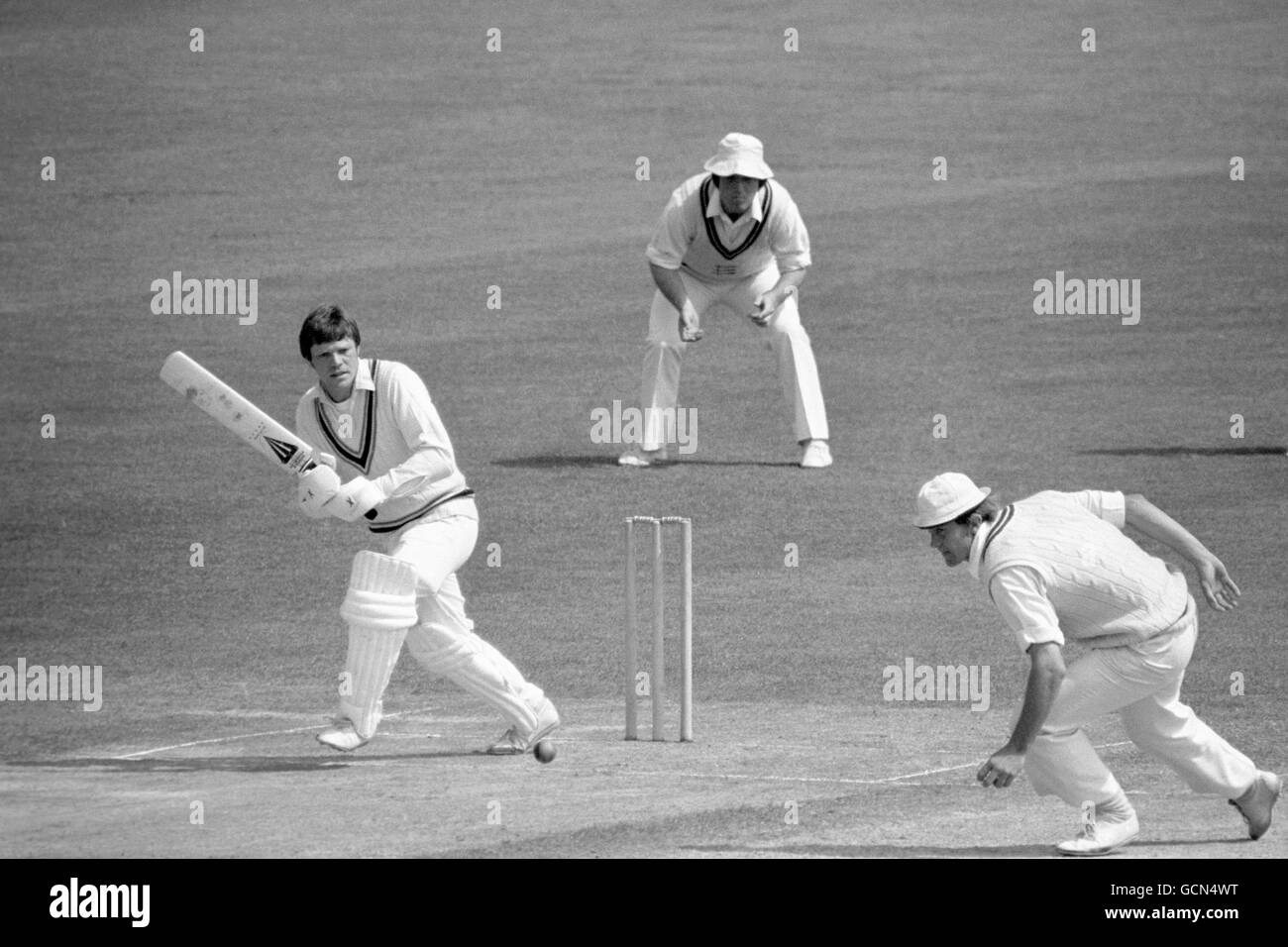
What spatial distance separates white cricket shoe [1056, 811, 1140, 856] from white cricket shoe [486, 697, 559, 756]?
9.24 ft

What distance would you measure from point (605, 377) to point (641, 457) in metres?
3.21

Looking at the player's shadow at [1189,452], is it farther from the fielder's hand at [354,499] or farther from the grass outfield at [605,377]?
the fielder's hand at [354,499]

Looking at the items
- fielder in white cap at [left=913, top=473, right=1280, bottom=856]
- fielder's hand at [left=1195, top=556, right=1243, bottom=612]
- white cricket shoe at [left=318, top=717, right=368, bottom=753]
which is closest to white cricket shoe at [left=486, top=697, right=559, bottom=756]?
white cricket shoe at [left=318, top=717, right=368, bottom=753]

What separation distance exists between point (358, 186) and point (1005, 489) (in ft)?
43.4

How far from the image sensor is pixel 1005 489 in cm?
1850

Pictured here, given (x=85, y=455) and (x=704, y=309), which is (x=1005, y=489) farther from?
(x=85, y=455)

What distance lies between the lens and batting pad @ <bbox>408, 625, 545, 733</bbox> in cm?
1098

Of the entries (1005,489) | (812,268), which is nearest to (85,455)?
(1005,489)

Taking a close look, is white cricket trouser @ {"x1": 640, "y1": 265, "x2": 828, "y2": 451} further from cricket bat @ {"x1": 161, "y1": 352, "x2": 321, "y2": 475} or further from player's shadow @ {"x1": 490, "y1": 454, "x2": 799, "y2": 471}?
cricket bat @ {"x1": 161, "y1": 352, "x2": 321, "y2": 475}

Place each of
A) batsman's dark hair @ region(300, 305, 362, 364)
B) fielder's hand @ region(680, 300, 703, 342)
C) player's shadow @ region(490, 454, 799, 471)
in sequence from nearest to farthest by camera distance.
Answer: batsman's dark hair @ region(300, 305, 362, 364)
fielder's hand @ region(680, 300, 703, 342)
player's shadow @ region(490, 454, 799, 471)

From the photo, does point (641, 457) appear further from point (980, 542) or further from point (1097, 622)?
point (980, 542)

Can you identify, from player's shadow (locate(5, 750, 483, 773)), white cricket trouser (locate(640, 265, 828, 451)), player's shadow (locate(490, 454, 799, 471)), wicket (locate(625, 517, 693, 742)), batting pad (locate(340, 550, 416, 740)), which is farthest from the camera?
player's shadow (locate(490, 454, 799, 471))

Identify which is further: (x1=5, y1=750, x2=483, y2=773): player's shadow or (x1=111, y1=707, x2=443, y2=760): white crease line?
(x1=111, y1=707, x2=443, y2=760): white crease line
